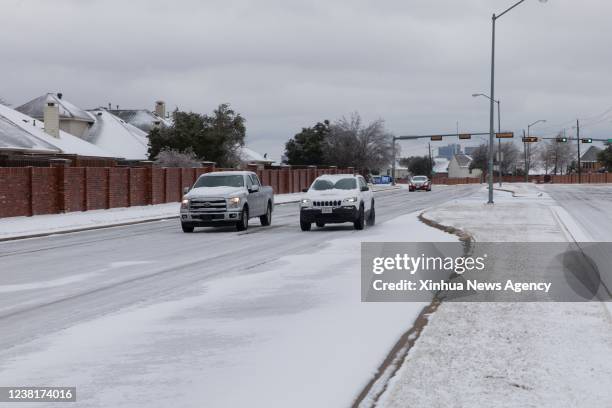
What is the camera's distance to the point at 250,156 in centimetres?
10088

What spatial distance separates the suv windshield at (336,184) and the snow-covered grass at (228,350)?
13.3 metres

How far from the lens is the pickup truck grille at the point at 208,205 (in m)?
25.7

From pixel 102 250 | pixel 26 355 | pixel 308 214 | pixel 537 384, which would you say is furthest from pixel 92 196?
pixel 537 384

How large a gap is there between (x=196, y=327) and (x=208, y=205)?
54.5 feet

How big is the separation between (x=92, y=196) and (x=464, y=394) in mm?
33252

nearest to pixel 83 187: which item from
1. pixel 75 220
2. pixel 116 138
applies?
pixel 75 220

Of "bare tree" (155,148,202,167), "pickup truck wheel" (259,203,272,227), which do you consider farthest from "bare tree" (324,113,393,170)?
"pickup truck wheel" (259,203,272,227)

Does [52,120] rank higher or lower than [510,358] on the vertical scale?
higher

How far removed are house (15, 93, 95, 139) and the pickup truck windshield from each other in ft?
163

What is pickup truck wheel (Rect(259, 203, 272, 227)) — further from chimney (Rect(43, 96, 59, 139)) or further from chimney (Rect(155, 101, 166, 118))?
chimney (Rect(155, 101, 166, 118))

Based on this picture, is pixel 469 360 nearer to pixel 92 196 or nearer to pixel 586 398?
pixel 586 398

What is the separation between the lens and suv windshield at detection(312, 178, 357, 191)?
25.8 meters

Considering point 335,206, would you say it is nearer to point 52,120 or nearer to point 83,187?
point 83,187

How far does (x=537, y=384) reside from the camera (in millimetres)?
6535
